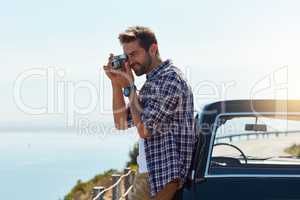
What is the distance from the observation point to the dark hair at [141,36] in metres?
5.39

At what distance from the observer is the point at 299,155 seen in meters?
5.50

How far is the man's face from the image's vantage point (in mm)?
5398

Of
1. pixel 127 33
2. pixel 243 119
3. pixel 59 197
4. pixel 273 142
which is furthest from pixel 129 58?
pixel 59 197

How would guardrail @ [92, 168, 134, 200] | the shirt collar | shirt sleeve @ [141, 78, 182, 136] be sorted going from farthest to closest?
guardrail @ [92, 168, 134, 200]
the shirt collar
shirt sleeve @ [141, 78, 182, 136]

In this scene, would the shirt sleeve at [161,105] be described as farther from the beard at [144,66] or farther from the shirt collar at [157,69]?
the beard at [144,66]

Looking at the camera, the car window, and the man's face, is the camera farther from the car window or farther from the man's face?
the car window

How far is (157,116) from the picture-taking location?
5.16 meters

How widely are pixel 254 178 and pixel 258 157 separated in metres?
0.41

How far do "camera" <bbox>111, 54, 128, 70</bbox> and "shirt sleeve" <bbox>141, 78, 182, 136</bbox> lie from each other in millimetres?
318

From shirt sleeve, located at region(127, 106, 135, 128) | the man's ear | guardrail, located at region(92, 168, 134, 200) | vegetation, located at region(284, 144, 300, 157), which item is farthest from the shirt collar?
guardrail, located at region(92, 168, 134, 200)

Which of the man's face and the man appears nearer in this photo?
the man

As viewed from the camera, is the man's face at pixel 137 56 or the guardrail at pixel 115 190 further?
the guardrail at pixel 115 190

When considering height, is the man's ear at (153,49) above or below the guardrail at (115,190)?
above

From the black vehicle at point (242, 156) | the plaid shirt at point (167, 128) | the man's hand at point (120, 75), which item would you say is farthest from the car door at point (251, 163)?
the man's hand at point (120, 75)
